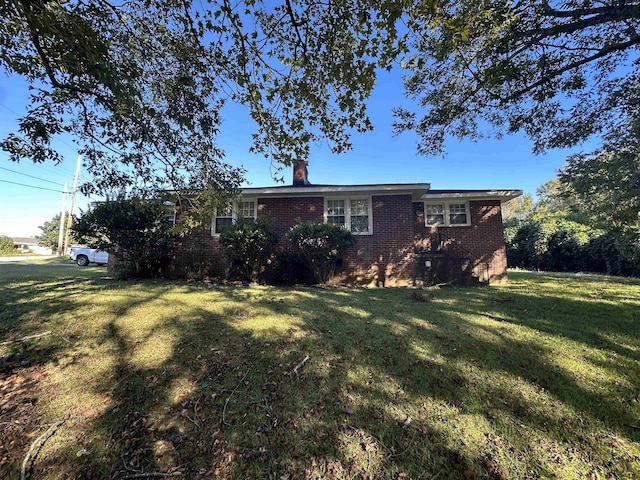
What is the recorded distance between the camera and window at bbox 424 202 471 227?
1082 cm

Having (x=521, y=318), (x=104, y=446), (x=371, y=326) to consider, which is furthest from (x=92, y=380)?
(x=521, y=318)

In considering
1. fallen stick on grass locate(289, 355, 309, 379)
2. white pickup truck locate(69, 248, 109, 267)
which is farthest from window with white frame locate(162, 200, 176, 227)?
white pickup truck locate(69, 248, 109, 267)

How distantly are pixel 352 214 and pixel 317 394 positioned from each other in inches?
308

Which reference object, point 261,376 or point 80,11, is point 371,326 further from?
point 80,11

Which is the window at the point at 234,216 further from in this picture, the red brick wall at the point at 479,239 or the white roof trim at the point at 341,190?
the red brick wall at the point at 479,239

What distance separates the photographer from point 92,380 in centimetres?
287

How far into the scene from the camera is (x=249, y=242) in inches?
330

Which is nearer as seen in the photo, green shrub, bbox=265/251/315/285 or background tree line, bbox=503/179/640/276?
green shrub, bbox=265/251/315/285

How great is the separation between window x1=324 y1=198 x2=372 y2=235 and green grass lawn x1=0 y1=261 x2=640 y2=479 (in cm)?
533

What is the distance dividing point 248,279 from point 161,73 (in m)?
6.08

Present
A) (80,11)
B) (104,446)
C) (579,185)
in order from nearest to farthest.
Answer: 1. (104,446)
2. (80,11)
3. (579,185)

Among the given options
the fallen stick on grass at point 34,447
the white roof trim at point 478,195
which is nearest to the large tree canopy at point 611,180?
the white roof trim at point 478,195

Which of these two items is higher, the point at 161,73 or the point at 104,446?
the point at 161,73

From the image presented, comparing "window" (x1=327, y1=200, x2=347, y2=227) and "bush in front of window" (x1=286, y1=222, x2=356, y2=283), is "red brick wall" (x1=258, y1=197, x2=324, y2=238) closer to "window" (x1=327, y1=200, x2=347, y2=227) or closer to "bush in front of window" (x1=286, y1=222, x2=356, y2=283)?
"window" (x1=327, y1=200, x2=347, y2=227)
